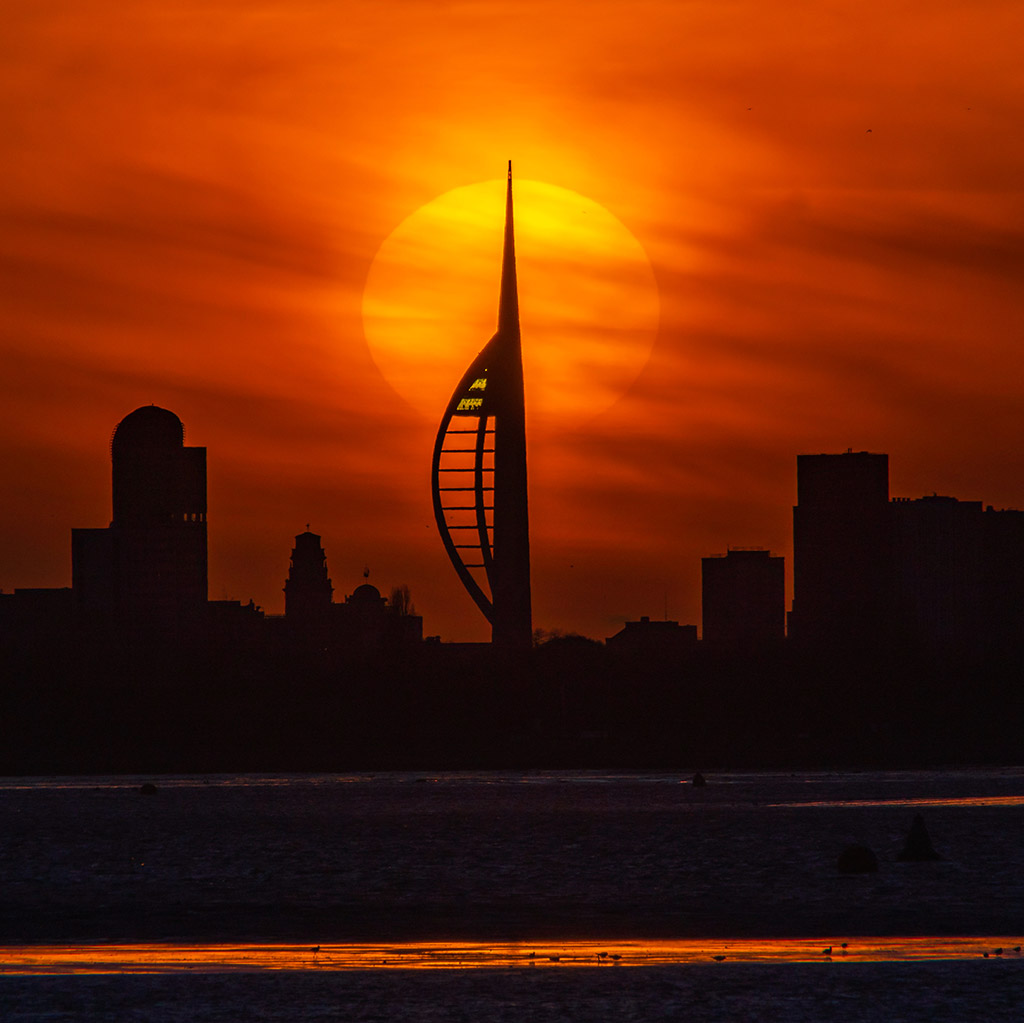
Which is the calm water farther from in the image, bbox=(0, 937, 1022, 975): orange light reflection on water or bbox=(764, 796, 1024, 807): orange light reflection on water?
bbox=(0, 937, 1022, 975): orange light reflection on water

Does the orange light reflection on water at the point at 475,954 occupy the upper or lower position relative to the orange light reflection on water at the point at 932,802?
upper

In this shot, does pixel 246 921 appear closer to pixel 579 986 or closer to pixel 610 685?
pixel 579 986

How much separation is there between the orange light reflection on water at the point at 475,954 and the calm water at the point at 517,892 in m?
0.62

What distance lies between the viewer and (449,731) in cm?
17300

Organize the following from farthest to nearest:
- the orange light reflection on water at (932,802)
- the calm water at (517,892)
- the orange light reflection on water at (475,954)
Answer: the orange light reflection on water at (932,802) → the orange light reflection on water at (475,954) → the calm water at (517,892)

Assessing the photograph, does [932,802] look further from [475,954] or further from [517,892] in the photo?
[475,954]

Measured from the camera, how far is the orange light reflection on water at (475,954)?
26.0 meters

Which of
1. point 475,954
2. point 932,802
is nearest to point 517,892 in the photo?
point 475,954

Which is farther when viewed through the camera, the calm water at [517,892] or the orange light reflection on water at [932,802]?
the orange light reflection on water at [932,802]

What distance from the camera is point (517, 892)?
35.6 metres

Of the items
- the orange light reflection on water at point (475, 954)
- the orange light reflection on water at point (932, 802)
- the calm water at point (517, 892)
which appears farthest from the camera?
the orange light reflection on water at point (932, 802)

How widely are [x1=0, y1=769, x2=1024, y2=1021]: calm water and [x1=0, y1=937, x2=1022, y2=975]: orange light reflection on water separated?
2.03 ft

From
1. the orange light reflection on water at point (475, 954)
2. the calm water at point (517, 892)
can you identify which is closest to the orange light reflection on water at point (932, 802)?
the calm water at point (517, 892)

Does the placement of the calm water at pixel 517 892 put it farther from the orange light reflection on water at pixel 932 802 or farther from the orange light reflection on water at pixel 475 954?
the orange light reflection on water at pixel 475 954
